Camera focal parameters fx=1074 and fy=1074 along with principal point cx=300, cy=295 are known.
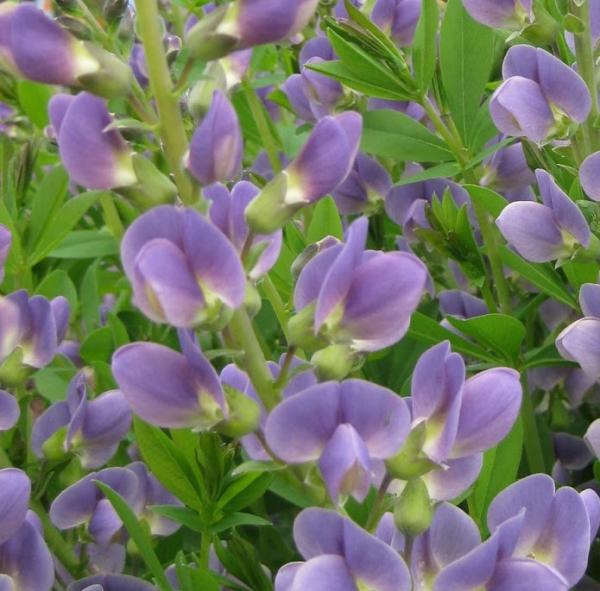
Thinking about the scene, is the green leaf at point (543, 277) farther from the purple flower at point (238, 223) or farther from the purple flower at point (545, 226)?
the purple flower at point (238, 223)

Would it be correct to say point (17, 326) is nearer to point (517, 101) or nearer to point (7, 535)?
point (7, 535)

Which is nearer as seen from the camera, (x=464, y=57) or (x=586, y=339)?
(x=586, y=339)

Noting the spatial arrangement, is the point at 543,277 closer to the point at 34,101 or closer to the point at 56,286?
the point at 56,286

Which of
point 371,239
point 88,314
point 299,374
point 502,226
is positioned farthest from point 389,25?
point 299,374

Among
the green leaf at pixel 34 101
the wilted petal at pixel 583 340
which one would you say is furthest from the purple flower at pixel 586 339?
the green leaf at pixel 34 101

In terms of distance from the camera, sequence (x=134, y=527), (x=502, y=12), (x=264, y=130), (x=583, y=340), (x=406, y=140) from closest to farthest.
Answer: (x=134, y=527) → (x=583, y=340) → (x=502, y=12) → (x=406, y=140) → (x=264, y=130)

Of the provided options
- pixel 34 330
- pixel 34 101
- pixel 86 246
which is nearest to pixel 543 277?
pixel 34 330
